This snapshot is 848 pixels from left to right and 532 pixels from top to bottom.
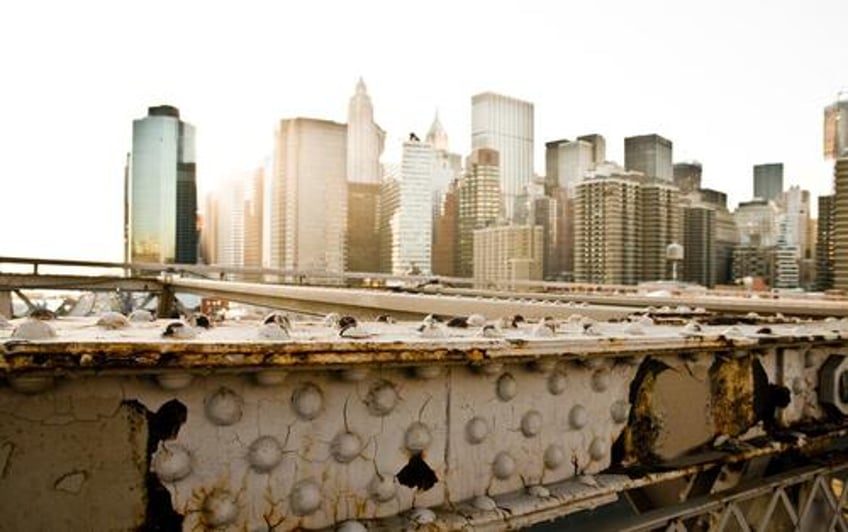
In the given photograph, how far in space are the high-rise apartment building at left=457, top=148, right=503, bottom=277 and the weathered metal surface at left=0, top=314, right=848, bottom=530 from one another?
162078mm

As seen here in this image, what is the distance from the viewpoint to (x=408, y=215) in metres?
182

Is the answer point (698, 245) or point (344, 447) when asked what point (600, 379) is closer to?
point (344, 447)

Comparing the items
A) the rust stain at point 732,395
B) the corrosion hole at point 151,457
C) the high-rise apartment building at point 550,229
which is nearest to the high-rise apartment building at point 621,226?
the high-rise apartment building at point 550,229

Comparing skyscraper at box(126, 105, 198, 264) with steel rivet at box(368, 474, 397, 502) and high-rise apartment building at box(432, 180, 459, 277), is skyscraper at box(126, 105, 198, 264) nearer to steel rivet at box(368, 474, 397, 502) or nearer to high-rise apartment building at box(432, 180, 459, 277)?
high-rise apartment building at box(432, 180, 459, 277)

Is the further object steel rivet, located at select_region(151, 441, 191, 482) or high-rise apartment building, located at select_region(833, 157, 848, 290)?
high-rise apartment building, located at select_region(833, 157, 848, 290)

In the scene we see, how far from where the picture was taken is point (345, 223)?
185250mm

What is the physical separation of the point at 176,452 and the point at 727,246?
208442 mm

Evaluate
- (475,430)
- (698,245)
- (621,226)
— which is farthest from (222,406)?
(698,245)

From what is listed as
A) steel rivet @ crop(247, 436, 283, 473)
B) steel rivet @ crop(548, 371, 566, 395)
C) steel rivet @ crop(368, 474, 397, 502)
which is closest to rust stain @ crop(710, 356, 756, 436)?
steel rivet @ crop(548, 371, 566, 395)

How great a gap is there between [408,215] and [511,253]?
45009 mm

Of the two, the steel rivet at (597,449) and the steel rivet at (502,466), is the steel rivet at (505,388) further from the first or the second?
the steel rivet at (597,449)

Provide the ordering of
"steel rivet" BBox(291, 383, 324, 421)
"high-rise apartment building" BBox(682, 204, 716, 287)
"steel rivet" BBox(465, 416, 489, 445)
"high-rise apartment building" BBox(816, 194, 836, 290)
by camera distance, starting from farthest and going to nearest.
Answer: "high-rise apartment building" BBox(682, 204, 716, 287), "high-rise apartment building" BBox(816, 194, 836, 290), "steel rivet" BBox(465, 416, 489, 445), "steel rivet" BBox(291, 383, 324, 421)

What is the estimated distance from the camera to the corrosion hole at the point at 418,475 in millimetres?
2096

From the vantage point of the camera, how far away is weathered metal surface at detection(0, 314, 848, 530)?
1647mm
